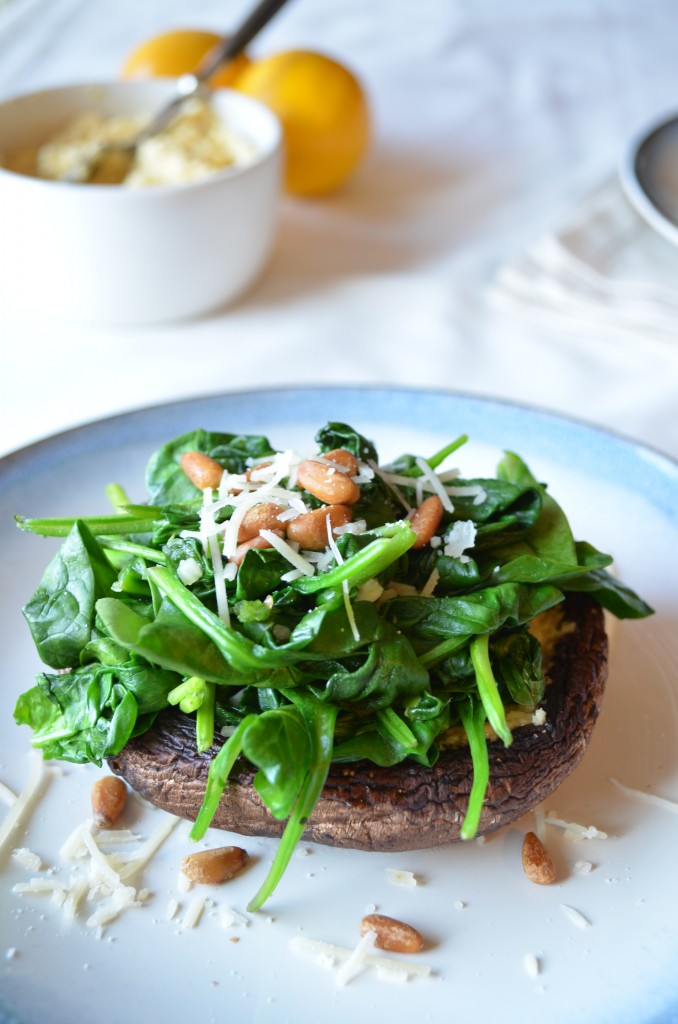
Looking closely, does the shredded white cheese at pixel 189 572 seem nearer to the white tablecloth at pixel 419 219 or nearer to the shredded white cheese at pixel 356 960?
the shredded white cheese at pixel 356 960

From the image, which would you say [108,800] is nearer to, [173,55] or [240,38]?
[240,38]

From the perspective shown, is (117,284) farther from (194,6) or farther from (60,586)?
(194,6)

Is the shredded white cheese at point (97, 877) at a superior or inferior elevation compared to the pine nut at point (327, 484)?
inferior

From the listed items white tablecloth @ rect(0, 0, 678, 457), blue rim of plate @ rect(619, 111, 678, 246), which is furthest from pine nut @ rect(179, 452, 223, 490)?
blue rim of plate @ rect(619, 111, 678, 246)

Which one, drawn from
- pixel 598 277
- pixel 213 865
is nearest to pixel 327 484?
pixel 213 865

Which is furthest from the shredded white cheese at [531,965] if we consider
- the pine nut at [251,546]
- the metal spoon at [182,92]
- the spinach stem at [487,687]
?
the metal spoon at [182,92]
